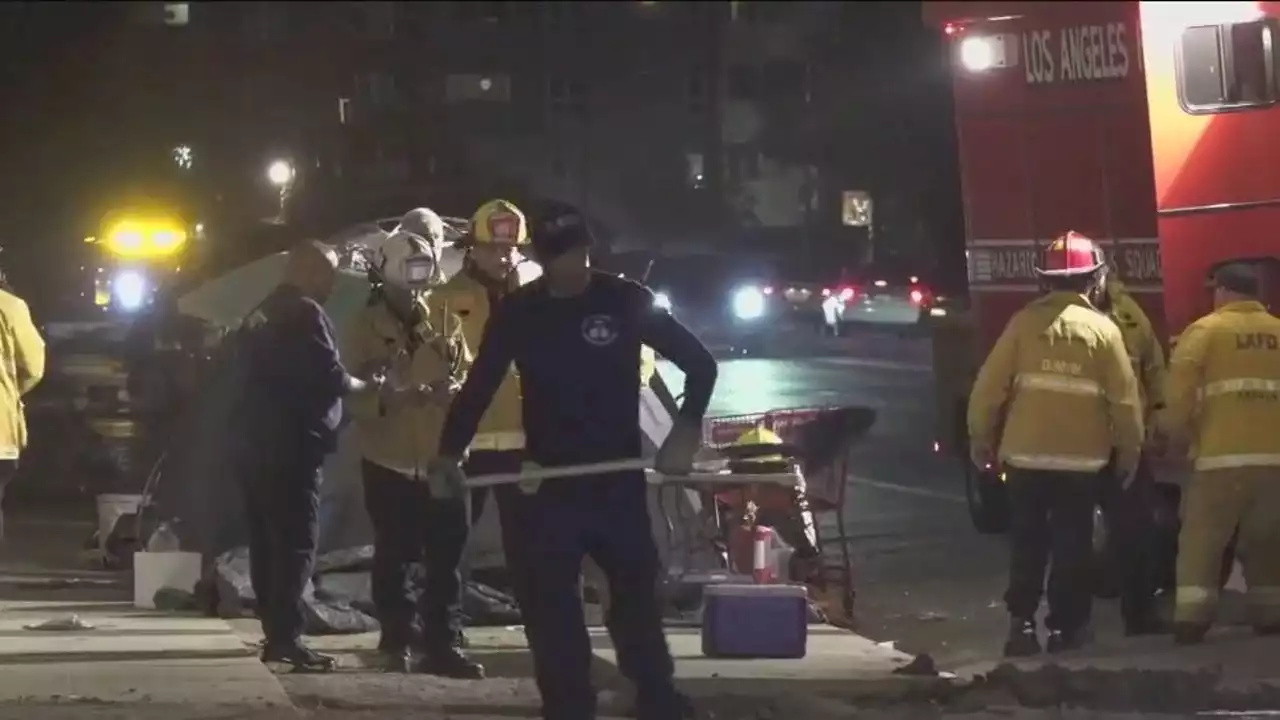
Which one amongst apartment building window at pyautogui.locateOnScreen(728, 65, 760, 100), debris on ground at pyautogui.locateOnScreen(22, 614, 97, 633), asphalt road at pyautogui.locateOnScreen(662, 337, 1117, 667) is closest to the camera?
debris on ground at pyautogui.locateOnScreen(22, 614, 97, 633)

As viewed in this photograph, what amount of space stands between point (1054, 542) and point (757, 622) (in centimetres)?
Result: 142

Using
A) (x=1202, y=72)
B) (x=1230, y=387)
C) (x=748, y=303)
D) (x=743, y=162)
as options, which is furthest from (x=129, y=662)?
(x=743, y=162)

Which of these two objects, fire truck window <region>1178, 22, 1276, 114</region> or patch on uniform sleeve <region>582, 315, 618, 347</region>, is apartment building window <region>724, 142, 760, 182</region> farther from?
patch on uniform sleeve <region>582, 315, 618, 347</region>

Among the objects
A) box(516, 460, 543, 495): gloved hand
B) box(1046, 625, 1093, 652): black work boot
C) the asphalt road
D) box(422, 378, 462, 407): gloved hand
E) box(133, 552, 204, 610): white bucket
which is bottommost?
the asphalt road

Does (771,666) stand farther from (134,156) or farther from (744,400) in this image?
(134,156)

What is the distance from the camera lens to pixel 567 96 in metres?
57.9

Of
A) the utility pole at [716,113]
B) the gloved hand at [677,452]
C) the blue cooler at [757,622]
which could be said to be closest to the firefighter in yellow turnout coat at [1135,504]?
the blue cooler at [757,622]

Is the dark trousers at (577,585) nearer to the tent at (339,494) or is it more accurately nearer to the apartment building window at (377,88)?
the tent at (339,494)

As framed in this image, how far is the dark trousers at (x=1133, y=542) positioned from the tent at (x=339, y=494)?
6.91 feet

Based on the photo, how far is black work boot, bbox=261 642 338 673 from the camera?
887 cm

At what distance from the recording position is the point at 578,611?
22.1 feet

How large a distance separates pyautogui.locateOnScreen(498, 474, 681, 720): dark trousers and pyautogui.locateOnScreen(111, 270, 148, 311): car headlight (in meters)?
12.9

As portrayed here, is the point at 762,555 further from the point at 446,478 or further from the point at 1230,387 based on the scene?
the point at 446,478

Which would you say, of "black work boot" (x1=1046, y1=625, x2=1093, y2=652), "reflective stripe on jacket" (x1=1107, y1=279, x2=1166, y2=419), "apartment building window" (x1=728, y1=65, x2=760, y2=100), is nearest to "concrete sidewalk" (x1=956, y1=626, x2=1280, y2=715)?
"black work boot" (x1=1046, y1=625, x2=1093, y2=652)
